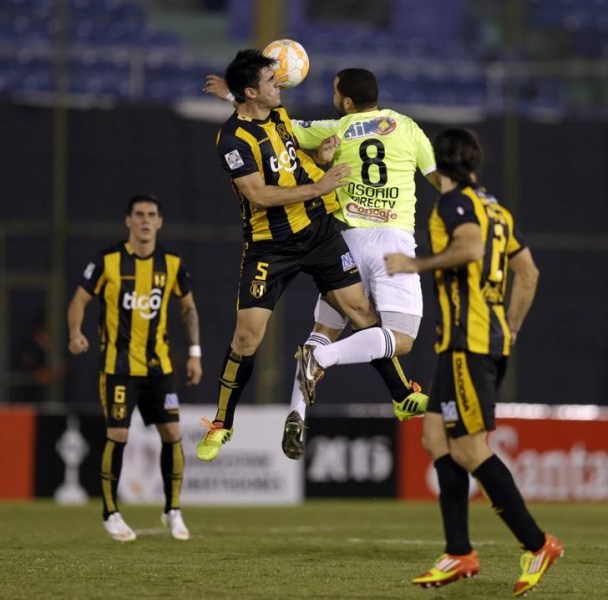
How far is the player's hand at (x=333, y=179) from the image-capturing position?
812cm

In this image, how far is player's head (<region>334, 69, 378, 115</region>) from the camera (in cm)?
853

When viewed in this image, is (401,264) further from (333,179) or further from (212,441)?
(212,441)

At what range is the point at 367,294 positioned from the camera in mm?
8883

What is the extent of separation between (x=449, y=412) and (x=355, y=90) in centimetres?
274

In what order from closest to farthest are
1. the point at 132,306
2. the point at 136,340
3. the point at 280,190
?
the point at 280,190, the point at 136,340, the point at 132,306

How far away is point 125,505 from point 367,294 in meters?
6.62

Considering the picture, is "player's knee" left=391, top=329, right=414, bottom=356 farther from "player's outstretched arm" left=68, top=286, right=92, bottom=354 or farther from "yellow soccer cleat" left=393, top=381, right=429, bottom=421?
"player's outstretched arm" left=68, top=286, right=92, bottom=354

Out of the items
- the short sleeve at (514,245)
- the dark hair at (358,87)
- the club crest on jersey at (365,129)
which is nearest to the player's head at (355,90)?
the dark hair at (358,87)

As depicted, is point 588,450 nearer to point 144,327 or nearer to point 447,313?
point 144,327

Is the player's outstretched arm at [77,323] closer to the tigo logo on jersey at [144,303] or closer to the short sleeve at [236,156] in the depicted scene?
the tigo logo on jersey at [144,303]

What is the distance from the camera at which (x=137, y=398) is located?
9977 millimetres

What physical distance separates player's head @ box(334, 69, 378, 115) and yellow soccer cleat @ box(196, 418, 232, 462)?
2101 mm

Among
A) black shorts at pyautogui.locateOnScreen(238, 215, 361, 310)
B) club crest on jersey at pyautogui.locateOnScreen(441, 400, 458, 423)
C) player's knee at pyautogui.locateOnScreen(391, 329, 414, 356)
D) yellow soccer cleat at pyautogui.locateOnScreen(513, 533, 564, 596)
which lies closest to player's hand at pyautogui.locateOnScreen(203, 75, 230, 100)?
black shorts at pyautogui.locateOnScreen(238, 215, 361, 310)

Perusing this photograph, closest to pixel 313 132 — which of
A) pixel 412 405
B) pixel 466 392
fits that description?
pixel 412 405
